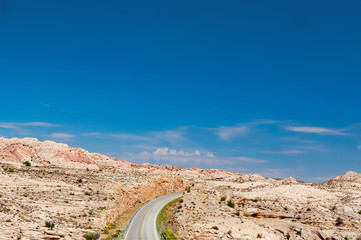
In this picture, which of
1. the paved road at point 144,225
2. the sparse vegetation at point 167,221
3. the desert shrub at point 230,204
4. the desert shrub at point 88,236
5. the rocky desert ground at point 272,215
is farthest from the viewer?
the desert shrub at point 230,204

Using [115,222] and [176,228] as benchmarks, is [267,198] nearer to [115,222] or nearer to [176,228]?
[176,228]

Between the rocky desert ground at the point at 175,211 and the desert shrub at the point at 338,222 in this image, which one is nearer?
the rocky desert ground at the point at 175,211

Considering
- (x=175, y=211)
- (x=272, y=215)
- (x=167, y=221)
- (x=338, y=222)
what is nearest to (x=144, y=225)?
(x=167, y=221)

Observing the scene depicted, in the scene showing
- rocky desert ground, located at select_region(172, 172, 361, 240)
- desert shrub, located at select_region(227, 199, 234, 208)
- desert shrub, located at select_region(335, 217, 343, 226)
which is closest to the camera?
rocky desert ground, located at select_region(172, 172, 361, 240)

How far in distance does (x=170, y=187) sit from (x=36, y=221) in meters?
54.2

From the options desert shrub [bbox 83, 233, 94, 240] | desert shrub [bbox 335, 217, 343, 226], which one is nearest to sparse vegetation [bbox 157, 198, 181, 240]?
desert shrub [bbox 83, 233, 94, 240]

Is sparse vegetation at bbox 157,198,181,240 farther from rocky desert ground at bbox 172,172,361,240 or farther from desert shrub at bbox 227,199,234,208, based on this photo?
desert shrub at bbox 227,199,234,208

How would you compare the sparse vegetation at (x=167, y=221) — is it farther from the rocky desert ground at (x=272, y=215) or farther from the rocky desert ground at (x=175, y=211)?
the rocky desert ground at (x=272, y=215)

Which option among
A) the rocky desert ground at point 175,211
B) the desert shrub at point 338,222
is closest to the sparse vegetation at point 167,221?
the rocky desert ground at point 175,211

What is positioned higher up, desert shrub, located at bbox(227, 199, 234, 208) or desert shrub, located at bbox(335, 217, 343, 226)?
desert shrub, located at bbox(227, 199, 234, 208)

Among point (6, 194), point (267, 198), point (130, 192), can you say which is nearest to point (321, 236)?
point (267, 198)

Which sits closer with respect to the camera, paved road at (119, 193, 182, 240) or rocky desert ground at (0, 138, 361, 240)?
rocky desert ground at (0, 138, 361, 240)

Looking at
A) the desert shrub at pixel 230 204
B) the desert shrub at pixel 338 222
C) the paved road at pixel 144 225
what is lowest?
the paved road at pixel 144 225

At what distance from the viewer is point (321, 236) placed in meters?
44.7
